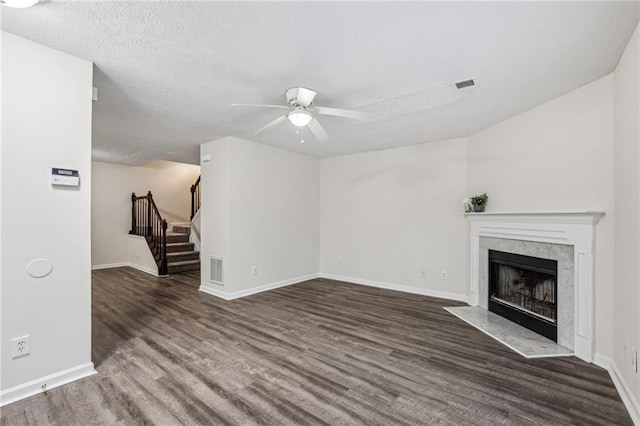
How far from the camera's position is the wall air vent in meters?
4.48

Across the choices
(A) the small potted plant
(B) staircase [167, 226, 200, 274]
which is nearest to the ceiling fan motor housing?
(A) the small potted plant

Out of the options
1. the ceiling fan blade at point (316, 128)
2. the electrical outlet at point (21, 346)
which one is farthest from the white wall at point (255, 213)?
the electrical outlet at point (21, 346)

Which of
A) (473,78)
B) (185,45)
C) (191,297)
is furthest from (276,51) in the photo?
(191,297)

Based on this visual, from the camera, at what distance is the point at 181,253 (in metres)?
6.66

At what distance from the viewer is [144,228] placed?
23.3ft

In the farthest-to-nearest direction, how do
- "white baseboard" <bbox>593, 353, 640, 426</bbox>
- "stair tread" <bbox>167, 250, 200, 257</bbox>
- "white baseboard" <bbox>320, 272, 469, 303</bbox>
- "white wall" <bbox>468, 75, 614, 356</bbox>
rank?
1. "stair tread" <bbox>167, 250, 200, 257</bbox>
2. "white baseboard" <bbox>320, 272, 469, 303</bbox>
3. "white wall" <bbox>468, 75, 614, 356</bbox>
4. "white baseboard" <bbox>593, 353, 640, 426</bbox>

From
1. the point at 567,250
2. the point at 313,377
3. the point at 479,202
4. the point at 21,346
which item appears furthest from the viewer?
the point at 479,202

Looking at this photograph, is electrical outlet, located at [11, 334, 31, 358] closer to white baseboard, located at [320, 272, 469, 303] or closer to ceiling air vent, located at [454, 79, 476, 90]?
ceiling air vent, located at [454, 79, 476, 90]

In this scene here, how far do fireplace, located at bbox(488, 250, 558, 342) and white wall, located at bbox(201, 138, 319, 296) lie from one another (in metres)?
3.36

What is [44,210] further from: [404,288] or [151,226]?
[151,226]

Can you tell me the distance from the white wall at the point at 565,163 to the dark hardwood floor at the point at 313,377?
0.96 m

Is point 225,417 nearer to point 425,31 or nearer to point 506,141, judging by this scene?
point 425,31

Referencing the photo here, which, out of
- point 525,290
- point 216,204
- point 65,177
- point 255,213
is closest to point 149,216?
point 216,204

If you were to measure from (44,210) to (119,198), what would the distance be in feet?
19.4
